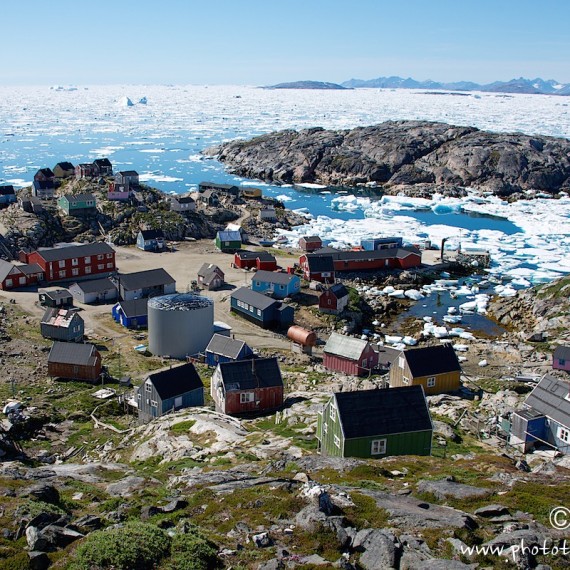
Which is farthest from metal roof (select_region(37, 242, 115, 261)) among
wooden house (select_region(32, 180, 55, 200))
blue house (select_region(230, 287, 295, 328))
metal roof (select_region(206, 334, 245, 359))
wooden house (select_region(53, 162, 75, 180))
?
wooden house (select_region(53, 162, 75, 180))

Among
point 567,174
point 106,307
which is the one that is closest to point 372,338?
point 106,307

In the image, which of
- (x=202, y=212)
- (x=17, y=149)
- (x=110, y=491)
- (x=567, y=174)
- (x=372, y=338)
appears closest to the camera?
(x=110, y=491)

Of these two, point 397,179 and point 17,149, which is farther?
point 17,149

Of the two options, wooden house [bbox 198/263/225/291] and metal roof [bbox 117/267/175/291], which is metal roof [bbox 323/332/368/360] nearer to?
wooden house [bbox 198/263/225/291]

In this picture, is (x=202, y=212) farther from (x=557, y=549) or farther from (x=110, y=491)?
(x=557, y=549)

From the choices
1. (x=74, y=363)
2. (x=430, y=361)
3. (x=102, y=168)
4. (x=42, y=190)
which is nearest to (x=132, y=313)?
(x=74, y=363)

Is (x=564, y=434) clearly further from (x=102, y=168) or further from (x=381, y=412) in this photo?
(x=102, y=168)
